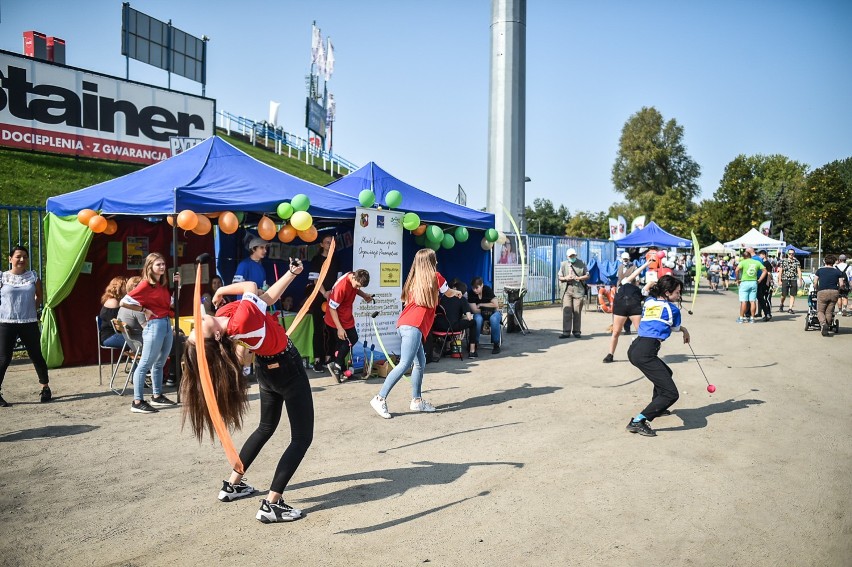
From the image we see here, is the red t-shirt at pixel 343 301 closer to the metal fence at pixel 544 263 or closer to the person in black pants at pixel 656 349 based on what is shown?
the person in black pants at pixel 656 349

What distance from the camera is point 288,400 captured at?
413 cm

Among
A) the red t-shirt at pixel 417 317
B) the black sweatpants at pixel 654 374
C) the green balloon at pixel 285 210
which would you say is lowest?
the black sweatpants at pixel 654 374

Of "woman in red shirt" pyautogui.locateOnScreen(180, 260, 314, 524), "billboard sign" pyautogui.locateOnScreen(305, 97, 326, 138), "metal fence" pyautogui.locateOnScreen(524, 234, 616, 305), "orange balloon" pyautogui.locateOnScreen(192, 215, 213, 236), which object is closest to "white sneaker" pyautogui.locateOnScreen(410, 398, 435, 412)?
"woman in red shirt" pyautogui.locateOnScreen(180, 260, 314, 524)

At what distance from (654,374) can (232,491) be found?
4.14 m

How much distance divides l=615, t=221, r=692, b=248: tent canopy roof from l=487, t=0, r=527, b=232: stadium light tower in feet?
20.1

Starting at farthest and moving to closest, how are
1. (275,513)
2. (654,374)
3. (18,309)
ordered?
1. (18,309)
2. (654,374)
3. (275,513)

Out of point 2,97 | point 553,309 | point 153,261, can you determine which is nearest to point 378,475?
point 153,261

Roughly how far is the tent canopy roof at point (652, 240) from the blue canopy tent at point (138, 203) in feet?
57.5

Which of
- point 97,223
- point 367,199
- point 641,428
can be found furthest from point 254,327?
point 97,223

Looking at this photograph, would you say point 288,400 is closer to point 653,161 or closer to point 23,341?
point 23,341

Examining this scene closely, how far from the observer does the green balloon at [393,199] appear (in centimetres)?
991

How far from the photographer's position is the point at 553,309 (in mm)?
19984

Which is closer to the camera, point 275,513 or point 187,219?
point 275,513

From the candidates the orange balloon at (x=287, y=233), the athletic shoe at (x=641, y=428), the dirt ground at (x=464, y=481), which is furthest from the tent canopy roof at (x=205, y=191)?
the athletic shoe at (x=641, y=428)
